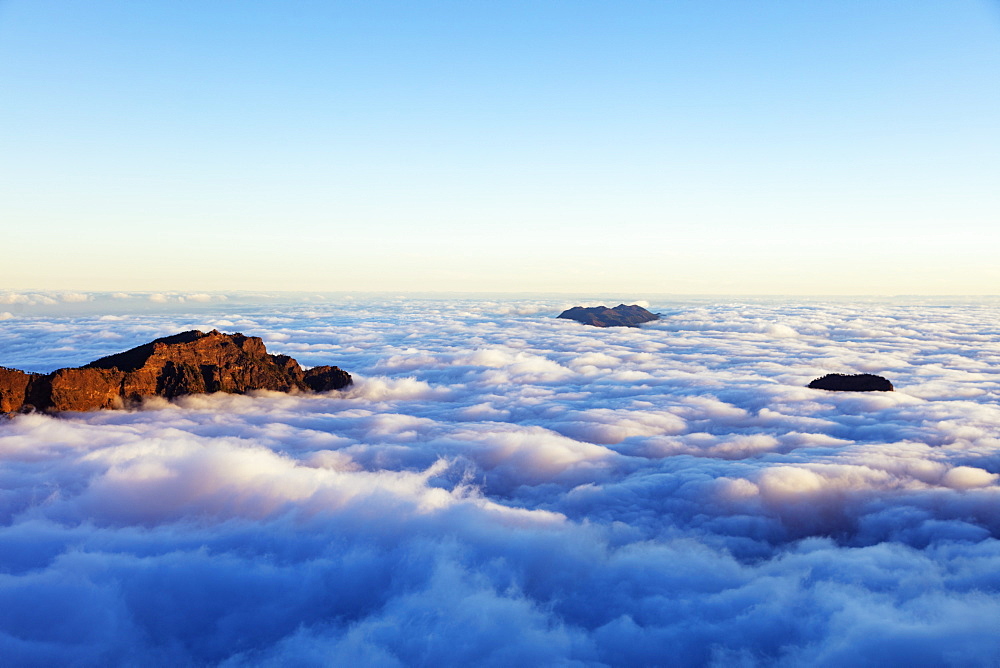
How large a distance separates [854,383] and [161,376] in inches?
4796

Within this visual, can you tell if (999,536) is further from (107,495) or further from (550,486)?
(107,495)

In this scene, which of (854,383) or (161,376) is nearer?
(161,376)

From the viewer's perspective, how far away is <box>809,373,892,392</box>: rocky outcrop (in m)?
95.2

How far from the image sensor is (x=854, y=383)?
99062 mm

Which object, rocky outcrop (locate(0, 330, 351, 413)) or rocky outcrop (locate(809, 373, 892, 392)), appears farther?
rocky outcrop (locate(809, 373, 892, 392))

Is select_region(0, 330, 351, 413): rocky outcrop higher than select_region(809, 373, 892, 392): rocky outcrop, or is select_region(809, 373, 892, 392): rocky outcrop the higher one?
select_region(0, 330, 351, 413): rocky outcrop

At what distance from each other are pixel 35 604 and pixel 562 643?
2839 cm

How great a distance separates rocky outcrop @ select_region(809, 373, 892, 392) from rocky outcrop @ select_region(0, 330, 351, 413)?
337ft

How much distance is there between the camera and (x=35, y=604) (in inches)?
1092

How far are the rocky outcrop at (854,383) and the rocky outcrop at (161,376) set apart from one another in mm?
102745

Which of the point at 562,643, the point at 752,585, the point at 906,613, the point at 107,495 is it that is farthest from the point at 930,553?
the point at 107,495

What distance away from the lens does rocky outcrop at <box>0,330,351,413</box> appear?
65438 mm

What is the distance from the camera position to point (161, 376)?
77.6m

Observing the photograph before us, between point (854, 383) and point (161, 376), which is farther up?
point (161, 376)
